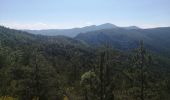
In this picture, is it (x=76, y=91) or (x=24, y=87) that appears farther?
(x=76, y=91)

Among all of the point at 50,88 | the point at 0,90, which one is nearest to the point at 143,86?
the point at 50,88

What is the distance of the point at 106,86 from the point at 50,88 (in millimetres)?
9570

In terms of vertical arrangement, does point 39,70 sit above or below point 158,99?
above

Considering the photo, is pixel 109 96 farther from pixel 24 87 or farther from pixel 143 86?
pixel 24 87

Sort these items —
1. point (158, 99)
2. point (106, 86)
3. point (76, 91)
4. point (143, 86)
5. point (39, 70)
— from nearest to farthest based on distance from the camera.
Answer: point (39, 70) < point (143, 86) < point (106, 86) < point (158, 99) < point (76, 91)

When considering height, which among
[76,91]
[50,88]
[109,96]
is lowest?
[76,91]

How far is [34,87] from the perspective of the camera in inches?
1451

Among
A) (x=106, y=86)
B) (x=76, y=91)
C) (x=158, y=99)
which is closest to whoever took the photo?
(x=106, y=86)

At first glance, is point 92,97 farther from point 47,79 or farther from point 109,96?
point 47,79

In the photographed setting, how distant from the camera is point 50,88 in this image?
38.3m

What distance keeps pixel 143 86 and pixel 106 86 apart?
20.8ft

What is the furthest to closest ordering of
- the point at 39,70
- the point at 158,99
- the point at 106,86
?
the point at 158,99 → the point at 106,86 → the point at 39,70

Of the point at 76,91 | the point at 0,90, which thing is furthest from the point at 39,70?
the point at 76,91

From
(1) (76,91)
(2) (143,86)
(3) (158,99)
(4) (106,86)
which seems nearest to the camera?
(2) (143,86)
